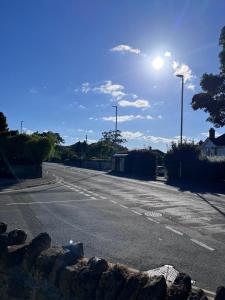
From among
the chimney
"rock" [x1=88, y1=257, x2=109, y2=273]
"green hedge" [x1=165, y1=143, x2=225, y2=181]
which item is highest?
the chimney

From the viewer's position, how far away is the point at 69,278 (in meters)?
3.83

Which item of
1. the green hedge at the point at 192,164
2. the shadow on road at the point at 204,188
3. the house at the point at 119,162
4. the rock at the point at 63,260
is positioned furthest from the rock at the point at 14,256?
the house at the point at 119,162

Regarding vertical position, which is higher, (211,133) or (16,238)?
(211,133)

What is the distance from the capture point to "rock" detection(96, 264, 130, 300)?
3.49 m

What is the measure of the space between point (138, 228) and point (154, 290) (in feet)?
26.9

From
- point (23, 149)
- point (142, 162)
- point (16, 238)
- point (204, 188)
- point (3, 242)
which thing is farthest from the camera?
point (142, 162)

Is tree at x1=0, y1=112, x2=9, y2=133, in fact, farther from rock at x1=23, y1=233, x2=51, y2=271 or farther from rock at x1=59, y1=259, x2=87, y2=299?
Result: rock at x1=59, y1=259, x2=87, y2=299

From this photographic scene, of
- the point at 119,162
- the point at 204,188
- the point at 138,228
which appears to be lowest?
the point at 138,228

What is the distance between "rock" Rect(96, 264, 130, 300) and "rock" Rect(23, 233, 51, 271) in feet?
3.09

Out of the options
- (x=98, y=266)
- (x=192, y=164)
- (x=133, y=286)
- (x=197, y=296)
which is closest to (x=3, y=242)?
(x=98, y=266)

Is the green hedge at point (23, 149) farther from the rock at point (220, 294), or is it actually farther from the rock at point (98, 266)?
the rock at point (220, 294)

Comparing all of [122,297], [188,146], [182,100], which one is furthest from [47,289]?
[182,100]

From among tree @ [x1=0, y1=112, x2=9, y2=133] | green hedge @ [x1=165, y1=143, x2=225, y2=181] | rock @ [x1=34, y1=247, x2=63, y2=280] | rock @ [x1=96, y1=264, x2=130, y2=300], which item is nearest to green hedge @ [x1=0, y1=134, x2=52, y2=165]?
tree @ [x1=0, y1=112, x2=9, y2=133]

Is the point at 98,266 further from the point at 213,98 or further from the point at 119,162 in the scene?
the point at 119,162
